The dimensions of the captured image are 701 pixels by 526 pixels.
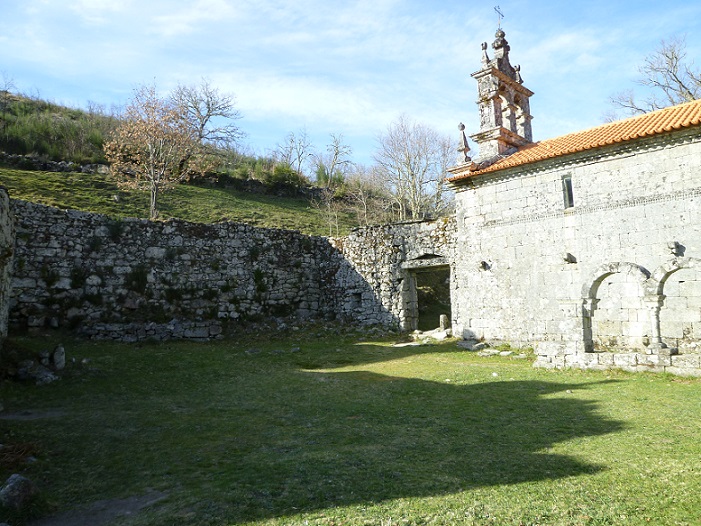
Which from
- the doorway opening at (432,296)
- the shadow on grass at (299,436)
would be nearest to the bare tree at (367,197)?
the doorway opening at (432,296)

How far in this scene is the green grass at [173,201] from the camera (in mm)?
23750

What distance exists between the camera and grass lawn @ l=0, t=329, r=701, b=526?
379cm

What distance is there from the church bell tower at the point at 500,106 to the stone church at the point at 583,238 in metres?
0.05

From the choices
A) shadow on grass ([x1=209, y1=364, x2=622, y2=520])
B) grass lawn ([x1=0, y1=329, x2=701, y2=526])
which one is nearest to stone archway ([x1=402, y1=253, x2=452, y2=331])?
grass lawn ([x1=0, y1=329, x2=701, y2=526])

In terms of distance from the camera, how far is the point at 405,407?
7465 mm

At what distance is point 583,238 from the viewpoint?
13.4 m

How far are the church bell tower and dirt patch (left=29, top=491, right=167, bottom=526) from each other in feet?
49.0

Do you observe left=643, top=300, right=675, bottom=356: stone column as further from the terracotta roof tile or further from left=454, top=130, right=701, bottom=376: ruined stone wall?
the terracotta roof tile

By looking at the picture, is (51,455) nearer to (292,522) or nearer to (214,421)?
(214,421)

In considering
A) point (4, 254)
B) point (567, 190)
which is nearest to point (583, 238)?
point (567, 190)

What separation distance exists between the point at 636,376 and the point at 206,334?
467 inches

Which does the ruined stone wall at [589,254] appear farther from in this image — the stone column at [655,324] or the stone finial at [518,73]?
the stone finial at [518,73]

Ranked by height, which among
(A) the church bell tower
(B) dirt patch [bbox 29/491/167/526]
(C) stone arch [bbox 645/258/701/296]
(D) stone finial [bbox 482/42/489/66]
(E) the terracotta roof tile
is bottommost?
(B) dirt patch [bbox 29/491/167/526]

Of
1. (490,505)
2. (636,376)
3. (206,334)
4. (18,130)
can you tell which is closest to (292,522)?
(490,505)
